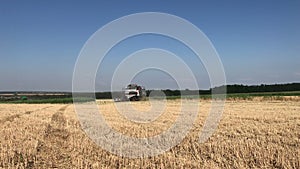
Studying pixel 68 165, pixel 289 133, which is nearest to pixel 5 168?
pixel 68 165

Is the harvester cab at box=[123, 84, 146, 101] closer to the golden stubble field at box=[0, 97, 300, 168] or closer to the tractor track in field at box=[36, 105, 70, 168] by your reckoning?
the tractor track in field at box=[36, 105, 70, 168]

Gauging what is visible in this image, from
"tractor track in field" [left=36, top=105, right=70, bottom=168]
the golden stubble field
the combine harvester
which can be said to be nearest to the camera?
the golden stubble field

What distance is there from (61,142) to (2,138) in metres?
2.33

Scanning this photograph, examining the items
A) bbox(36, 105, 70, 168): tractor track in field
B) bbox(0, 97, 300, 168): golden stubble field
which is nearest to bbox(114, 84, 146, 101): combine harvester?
bbox(36, 105, 70, 168): tractor track in field

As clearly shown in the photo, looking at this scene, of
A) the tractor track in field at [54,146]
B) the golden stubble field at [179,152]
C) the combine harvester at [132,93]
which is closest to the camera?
the golden stubble field at [179,152]

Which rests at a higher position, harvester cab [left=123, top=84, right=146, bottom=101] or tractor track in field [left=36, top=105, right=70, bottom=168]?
harvester cab [left=123, top=84, right=146, bottom=101]

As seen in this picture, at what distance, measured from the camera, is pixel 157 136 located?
1245 centimetres

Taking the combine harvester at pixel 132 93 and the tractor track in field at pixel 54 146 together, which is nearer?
the tractor track in field at pixel 54 146

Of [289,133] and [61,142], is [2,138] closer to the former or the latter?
[61,142]

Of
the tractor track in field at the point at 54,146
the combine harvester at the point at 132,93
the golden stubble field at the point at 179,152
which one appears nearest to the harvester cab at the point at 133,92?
the combine harvester at the point at 132,93

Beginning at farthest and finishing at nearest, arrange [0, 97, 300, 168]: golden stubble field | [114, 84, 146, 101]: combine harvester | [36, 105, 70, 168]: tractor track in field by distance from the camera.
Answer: [114, 84, 146, 101]: combine harvester < [36, 105, 70, 168]: tractor track in field < [0, 97, 300, 168]: golden stubble field

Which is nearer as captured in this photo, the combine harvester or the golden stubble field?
the golden stubble field

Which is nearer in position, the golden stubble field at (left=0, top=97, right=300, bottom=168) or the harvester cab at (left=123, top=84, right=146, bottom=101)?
the golden stubble field at (left=0, top=97, right=300, bottom=168)

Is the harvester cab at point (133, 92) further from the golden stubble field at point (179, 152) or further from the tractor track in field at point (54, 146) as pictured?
the golden stubble field at point (179, 152)
